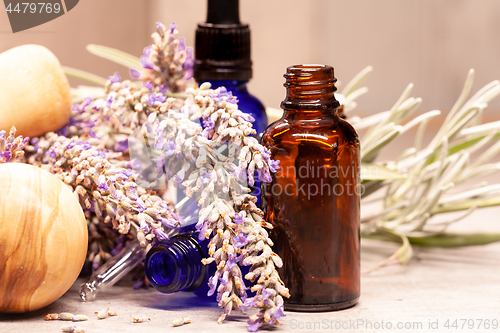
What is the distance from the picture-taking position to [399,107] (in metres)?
0.63

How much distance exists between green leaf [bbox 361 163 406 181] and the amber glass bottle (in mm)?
129

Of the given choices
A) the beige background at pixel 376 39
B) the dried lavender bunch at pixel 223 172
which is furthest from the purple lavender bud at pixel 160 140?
the beige background at pixel 376 39

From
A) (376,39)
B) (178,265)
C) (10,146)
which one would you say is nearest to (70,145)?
(10,146)

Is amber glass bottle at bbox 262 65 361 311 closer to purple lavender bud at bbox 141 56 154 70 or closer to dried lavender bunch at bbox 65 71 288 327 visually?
dried lavender bunch at bbox 65 71 288 327

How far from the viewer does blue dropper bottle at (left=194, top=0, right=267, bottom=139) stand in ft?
1.80

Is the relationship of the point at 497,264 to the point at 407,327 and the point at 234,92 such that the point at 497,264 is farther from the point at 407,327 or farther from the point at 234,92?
the point at 234,92

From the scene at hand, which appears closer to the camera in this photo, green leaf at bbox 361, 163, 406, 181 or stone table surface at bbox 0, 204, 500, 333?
stone table surface at bbox 0, 204, 500, 333

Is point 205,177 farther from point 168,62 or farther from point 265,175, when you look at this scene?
point 168,62

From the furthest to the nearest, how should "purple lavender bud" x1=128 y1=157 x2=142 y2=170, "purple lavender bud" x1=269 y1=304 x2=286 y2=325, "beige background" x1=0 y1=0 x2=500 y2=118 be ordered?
"beige background" x1=0 y1=0 x2=500 y2=118
"purple lavender bud" x1=128 y1=157 x2=142 y2=170
"purple lavender bud" x1=269 y1=304 x2=286 y2=325

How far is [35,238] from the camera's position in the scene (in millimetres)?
418

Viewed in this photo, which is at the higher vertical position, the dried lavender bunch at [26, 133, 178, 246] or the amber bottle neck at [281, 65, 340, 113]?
the amber bottle neck at [281, 65, 340, 113]

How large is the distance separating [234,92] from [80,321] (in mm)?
272

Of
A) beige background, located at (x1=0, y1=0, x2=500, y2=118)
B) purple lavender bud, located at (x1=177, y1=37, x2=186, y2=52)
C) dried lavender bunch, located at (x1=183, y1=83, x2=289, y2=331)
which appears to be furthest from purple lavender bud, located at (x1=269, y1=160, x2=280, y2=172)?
beige background, located at (x1=0, y1=0, x2=500, y2=118)
